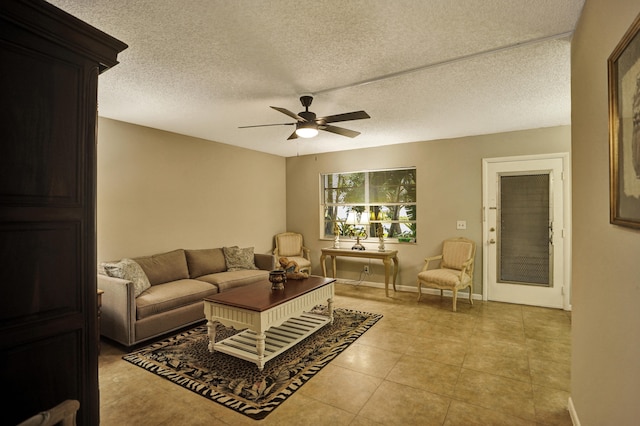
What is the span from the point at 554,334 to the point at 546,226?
160cm

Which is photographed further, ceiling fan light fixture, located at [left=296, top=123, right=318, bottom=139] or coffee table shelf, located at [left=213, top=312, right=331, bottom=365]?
ceiling fan light fixture, located at [left=296, top=123, right=318, bottom=139]

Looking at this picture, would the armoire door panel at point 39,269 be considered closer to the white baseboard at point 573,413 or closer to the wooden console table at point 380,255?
the white baseboard at point 573,413

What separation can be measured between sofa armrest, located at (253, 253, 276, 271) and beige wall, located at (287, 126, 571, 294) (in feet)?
4.58

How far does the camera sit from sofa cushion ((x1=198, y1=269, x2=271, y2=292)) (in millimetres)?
4164

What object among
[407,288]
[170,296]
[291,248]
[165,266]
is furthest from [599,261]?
[291,248]

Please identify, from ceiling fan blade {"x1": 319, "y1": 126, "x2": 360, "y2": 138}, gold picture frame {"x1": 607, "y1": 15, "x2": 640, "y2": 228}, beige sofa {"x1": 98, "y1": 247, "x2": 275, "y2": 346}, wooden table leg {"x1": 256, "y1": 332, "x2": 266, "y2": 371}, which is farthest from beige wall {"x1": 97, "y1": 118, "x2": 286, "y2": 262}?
gold picture frame {"x1": 607, "y1": 15, "x2": 640, "y2": 228}

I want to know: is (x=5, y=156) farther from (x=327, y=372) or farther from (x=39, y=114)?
(x=327, y=372)

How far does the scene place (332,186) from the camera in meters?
6.41

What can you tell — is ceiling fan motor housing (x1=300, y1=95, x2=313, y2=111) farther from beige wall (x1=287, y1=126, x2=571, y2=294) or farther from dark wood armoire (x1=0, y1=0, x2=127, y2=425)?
beige wall (x1=287, y1=126, x2=571, y2=294)

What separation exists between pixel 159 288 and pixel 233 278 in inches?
37.3

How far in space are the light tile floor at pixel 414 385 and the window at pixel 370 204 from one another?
2223mm

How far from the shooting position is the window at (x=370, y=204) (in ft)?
18.5

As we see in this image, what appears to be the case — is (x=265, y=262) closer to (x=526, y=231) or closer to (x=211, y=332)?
(x=211, y=332)

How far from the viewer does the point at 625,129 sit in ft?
4.02
